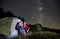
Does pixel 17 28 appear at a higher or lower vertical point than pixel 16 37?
higher

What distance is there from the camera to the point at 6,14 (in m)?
2.31

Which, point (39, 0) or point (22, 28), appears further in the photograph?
point (39, 0)

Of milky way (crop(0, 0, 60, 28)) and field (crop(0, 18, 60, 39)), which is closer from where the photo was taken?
field (crop(0, 18, 60, 39))

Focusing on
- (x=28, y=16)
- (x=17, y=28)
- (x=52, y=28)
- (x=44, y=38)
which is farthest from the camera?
(x=28, y=16)

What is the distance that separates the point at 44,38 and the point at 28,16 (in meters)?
0.79

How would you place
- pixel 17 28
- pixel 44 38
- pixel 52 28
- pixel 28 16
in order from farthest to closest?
pixel 28 16 < pixel 52 28 < pixel 17 28 < pixel 44 38

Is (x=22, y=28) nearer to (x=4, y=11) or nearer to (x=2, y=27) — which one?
(x=2, y=27)

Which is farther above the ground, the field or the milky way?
the milky way

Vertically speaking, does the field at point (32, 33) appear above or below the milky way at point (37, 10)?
below

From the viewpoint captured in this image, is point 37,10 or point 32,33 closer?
point 32,33

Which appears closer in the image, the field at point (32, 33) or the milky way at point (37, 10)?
the field at point (32, 33)

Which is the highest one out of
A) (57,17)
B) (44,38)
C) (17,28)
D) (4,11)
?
(4,11)

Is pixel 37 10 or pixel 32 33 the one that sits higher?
pixel 37 10

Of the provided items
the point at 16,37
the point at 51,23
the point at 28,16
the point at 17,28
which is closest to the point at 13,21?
the point at 17,28
